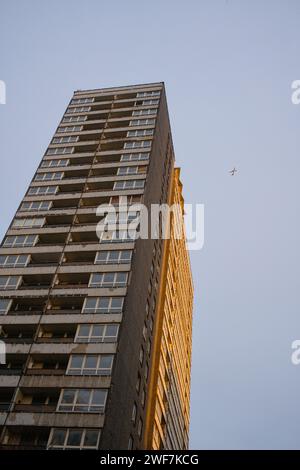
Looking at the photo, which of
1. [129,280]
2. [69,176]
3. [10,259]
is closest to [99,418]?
[129,280]

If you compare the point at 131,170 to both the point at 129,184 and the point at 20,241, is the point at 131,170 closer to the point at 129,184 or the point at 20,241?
the point at 129,184

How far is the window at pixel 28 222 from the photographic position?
4766 cm

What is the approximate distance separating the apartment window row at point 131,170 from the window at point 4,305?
1947 cm

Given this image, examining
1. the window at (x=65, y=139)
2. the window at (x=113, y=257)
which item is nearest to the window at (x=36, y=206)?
the window at (x=113, y=257)

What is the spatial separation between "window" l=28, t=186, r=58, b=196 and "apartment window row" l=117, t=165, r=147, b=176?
7576 millimetres

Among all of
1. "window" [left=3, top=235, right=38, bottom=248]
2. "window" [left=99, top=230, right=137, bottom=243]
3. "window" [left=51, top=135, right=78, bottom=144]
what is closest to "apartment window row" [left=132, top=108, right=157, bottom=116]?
"window" [left=51, top=135, right=78, bottom=144]

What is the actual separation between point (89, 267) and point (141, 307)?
20.9 ft

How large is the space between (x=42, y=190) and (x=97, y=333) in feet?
72.4

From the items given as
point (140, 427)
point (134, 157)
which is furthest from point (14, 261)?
point (140, 427)

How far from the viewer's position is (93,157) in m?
55.2

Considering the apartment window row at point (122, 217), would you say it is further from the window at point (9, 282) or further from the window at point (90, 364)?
the window at point (90, 364)

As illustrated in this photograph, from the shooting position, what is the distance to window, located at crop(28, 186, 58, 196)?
51.5 meters
